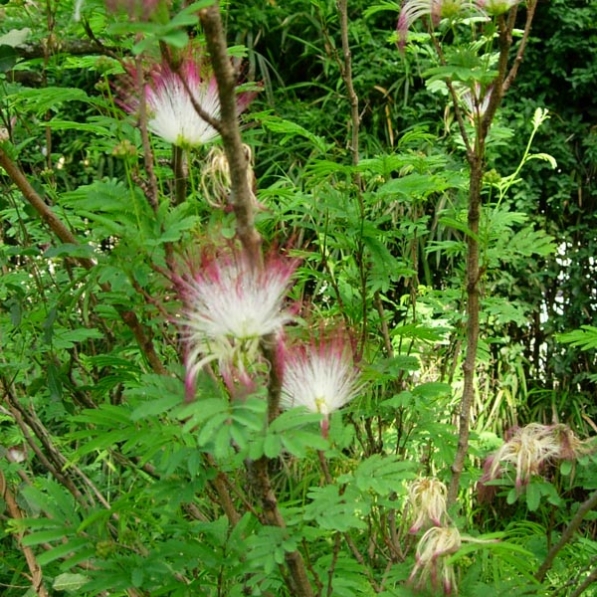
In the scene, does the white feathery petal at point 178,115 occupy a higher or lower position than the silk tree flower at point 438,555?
higher

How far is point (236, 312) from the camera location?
0.88 metres

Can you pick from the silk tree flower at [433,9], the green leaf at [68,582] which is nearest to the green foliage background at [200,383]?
the green leaf at [68,582]

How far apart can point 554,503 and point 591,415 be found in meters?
3.05

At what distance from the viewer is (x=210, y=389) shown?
100 centimetres

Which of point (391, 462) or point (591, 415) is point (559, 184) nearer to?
point (591, 415)

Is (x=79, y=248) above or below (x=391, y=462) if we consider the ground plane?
above

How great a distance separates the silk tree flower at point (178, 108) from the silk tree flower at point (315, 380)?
1.08 ft

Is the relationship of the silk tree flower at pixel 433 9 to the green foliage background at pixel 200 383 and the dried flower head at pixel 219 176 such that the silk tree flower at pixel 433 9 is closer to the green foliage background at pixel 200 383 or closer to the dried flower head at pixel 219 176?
the green foliage background at pixel 200 383

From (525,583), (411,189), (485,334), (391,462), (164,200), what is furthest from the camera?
(485,334)

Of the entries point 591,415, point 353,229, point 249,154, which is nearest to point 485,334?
A: point 591,415

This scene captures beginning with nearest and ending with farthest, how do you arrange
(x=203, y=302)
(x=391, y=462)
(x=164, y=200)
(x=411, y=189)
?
(x=203, y=302) → (x=391, y=462) → (x=164, y=200) → (x=411, y=189)

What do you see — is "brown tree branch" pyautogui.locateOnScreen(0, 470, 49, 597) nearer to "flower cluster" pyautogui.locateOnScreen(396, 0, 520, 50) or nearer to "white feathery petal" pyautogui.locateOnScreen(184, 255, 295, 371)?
"white feathery petal" pyautogui.locateOnScreen(184, 255, 295, 371)

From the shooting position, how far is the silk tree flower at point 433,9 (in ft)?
3.82

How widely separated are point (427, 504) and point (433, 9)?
0.65 metres
